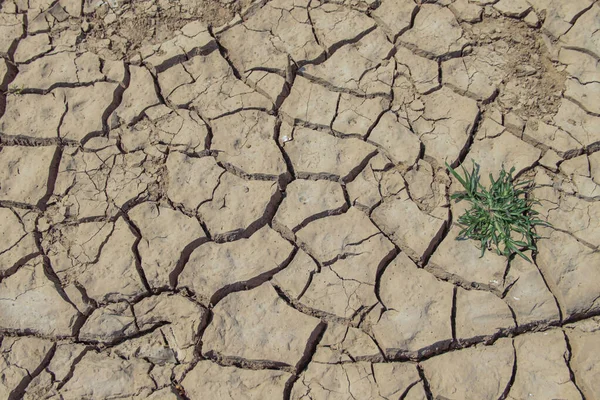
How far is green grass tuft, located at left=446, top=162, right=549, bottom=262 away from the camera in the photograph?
2.76 m

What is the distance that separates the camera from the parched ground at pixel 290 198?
262 cm

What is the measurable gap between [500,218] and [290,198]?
97cm

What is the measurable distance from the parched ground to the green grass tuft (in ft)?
0.20

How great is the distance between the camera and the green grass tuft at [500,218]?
2764mm

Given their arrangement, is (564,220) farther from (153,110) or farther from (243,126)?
(153,110)

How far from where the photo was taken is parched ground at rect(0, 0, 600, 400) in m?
2.62

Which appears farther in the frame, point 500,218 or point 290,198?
point 290,198

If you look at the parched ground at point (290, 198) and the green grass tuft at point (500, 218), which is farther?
the green grass tuft at point (500, 218)

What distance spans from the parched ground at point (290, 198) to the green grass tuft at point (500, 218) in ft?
0.20

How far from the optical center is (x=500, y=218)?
2781 mm

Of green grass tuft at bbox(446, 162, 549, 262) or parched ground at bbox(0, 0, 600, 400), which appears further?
green grass tuft at bbox(446, 162, 549, 262)

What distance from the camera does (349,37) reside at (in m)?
3.36

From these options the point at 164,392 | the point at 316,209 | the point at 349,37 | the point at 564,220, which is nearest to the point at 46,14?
the point at 349,37

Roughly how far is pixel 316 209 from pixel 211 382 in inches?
36.1
